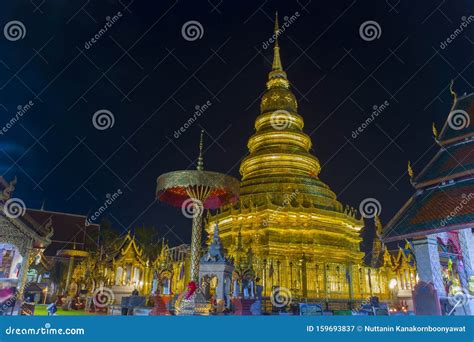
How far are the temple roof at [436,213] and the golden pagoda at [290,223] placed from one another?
264 inches

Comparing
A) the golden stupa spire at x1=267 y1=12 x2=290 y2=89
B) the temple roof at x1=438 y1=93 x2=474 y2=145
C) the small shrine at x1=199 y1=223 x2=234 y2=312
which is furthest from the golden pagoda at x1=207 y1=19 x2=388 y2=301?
the temple roof at x1=438 y1=93 x2=474 y2=145

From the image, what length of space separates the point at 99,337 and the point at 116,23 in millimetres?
14325

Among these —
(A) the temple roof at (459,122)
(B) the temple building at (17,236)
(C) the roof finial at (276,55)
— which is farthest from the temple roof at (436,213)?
(C) the roof finial at (276,55)

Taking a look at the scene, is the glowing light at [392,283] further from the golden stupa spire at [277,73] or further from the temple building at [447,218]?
the golden stupa spire at [277,73]

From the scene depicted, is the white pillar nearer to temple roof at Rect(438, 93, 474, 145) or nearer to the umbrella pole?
temple roof at Rect(438, 93, 474, 145)

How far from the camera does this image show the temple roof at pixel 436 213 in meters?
9.89

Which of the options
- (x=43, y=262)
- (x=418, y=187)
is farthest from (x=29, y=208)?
(x=418, y=187)

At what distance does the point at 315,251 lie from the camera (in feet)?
64.5

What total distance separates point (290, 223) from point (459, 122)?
10.5 meters

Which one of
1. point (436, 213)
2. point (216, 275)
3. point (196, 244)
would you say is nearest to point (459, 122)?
point (436, 213)

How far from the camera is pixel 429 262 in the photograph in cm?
1039

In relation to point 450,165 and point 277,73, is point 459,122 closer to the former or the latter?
point 450,165

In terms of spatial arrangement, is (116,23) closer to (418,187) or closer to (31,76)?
(31,76)

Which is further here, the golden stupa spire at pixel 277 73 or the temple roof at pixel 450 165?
the golden stupa spire at pixel 277 73
